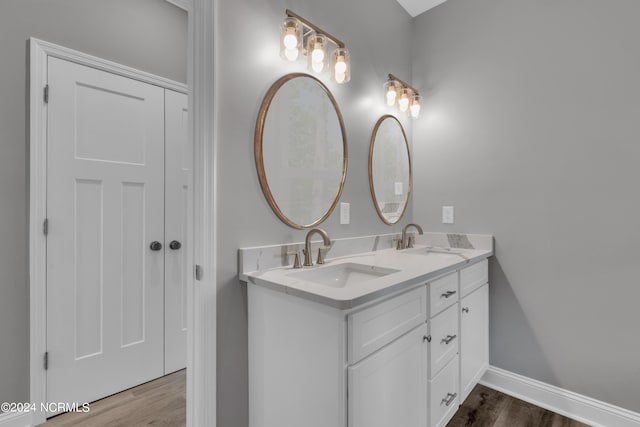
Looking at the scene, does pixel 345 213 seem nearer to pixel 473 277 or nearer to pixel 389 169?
pixel 389 169

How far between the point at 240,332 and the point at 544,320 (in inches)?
69.0

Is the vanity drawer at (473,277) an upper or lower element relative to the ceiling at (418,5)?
lower

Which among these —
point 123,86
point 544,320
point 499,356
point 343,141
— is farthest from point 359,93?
point 499,356

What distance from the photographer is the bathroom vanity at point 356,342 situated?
3.22 ft

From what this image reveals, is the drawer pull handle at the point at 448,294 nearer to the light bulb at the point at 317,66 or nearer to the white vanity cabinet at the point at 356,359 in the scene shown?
the white vanity cabinet at the point at 356,359

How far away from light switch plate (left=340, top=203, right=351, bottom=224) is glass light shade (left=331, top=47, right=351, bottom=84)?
678mm

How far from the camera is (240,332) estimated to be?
131 centimetres

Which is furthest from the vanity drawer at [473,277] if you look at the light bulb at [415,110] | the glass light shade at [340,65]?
the glass light shade at [340,65]

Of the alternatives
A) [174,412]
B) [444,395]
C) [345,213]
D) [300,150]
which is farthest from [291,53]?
[174,412]

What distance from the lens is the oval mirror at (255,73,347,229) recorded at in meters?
1.42

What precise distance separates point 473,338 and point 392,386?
3.01ft

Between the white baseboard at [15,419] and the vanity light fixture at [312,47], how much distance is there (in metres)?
2.21

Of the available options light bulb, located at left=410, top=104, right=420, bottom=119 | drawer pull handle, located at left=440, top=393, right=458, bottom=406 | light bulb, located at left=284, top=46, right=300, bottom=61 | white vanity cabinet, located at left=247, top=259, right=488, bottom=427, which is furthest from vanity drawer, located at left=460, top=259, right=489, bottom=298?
light bulb, located at left=284, top=46, right=300, bottom=61

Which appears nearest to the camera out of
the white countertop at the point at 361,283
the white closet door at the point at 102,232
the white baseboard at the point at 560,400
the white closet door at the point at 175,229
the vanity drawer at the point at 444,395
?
the white countertop at the point at 361,283
